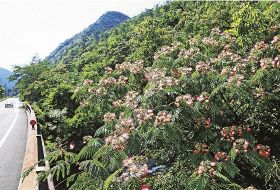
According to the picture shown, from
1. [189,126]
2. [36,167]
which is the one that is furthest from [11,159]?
[189,126]

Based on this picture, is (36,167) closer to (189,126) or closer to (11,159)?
(189,126)

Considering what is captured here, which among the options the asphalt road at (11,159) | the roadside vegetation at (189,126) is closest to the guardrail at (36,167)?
the asphalt road at (11,159)

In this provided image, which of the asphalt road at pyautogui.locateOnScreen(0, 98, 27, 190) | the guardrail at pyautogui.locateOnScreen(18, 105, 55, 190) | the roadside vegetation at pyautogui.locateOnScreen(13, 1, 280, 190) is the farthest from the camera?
the asphalt road at pyautogui.locateOnScreen(0, 98, 27, 190)

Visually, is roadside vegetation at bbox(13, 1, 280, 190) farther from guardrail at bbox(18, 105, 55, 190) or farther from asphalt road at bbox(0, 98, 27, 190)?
asphalt road at bbox(0, 98, 27, 190)

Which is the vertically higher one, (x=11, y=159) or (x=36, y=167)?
(x=36, y=167)

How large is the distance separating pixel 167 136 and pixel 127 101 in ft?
5.89

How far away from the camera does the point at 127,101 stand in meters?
6.63

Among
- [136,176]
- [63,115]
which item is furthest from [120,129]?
[63,115]

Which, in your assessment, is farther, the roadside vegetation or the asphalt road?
the asphalt road

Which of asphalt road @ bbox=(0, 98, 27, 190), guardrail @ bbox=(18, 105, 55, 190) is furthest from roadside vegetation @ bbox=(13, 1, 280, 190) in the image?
asphalt road @ bbox=(0, 98, 27, 190)

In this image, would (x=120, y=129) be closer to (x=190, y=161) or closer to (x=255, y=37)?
(x=190, y=161)

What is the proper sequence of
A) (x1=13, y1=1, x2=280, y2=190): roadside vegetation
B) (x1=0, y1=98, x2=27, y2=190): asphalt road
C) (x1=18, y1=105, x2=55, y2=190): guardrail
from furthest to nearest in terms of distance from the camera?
1. (x1=0, y1=98, x2=27, y2=190): asphalt road
2. (x1=18, y1=105, x2=55, y2=190): guardrail
3. (x1=13, y1=1, x2=280, y2=190): roadside vegetation

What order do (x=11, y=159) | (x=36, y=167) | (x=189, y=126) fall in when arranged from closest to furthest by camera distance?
(x=189, y=126) < (x=36, y=167) < (x=11, y=159)

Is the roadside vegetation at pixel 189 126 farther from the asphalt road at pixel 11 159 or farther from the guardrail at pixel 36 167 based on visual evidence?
the asphalt road at pixel 11 159
